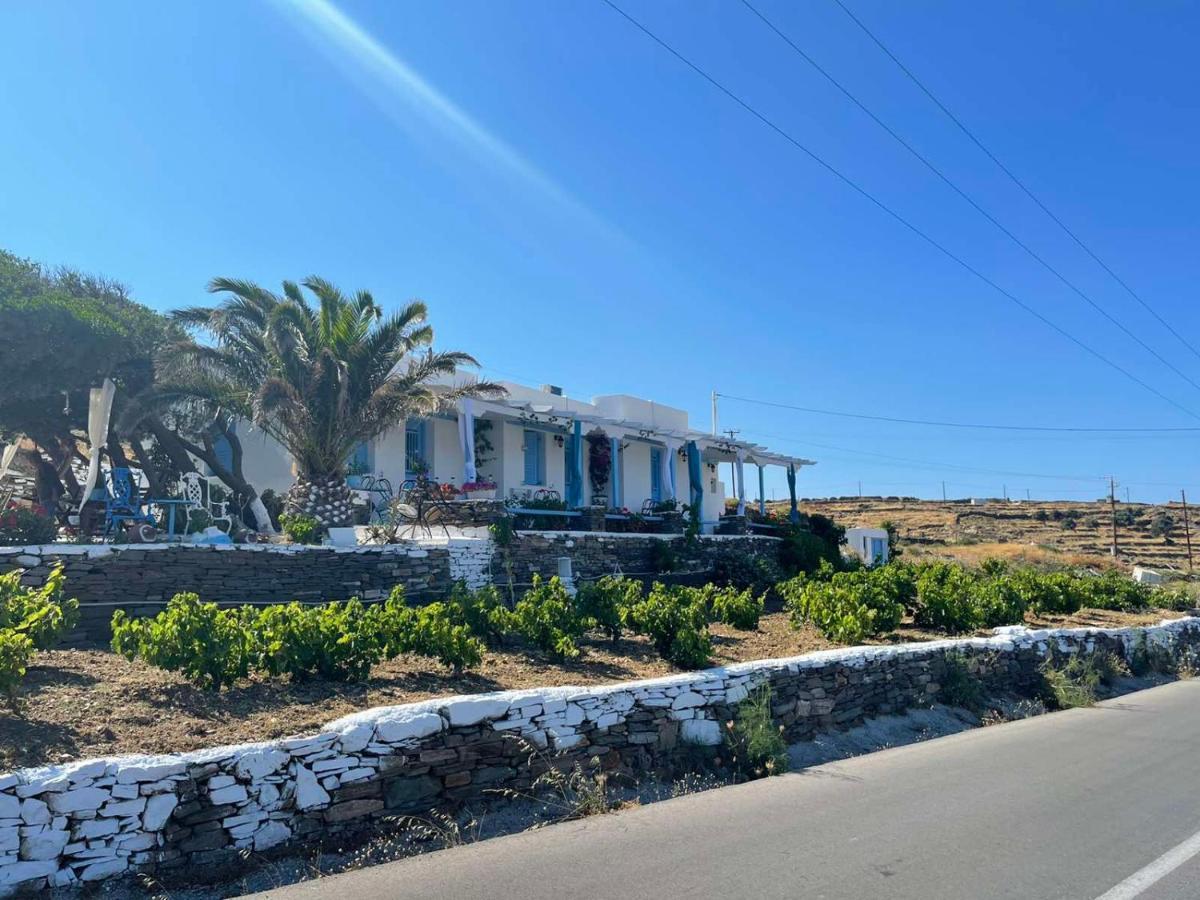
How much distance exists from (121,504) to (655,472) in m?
17.5

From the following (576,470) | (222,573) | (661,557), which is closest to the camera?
(222,573)

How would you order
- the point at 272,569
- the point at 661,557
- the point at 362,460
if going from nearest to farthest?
the point at 272,569
the point at 661,557
the point at 362,460

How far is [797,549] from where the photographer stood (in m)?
22.1

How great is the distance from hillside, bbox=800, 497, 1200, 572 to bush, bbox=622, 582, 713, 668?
105 feet

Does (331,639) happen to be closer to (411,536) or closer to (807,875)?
(807,875)

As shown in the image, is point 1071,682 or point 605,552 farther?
point 605,552

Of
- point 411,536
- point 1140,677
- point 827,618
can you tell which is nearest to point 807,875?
point 827,618

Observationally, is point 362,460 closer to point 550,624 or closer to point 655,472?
point 550,624

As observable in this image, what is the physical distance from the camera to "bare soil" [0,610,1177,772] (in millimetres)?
5773

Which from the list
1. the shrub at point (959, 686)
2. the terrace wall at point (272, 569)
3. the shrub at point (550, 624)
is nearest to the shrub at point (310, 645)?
the shrub at point (550, 624)

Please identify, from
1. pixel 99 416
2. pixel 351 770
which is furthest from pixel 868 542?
pixel 351 770

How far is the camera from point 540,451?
2289 centimetres

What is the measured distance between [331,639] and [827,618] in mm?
7116

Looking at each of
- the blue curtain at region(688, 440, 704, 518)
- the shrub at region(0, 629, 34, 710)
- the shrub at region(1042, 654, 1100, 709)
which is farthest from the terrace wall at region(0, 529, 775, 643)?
the shrub at region(1042, 654, 1100, 709)
